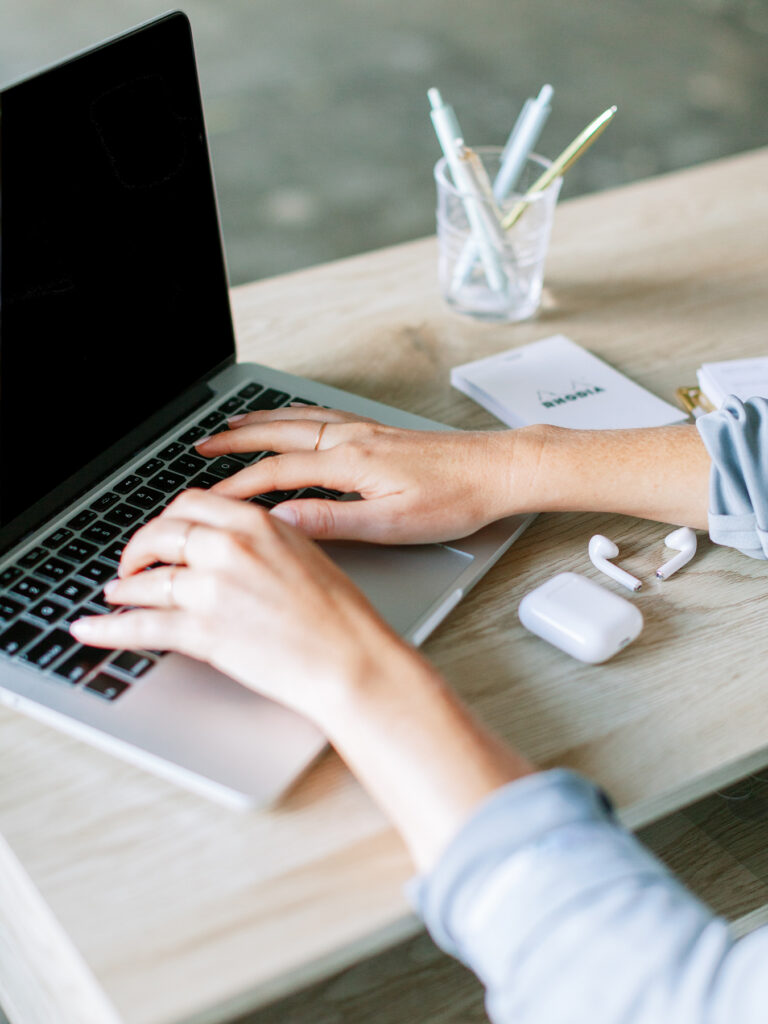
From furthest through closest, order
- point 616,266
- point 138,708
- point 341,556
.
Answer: point 616,266 < point 341,556 < point 138,708

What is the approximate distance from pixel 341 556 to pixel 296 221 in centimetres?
159

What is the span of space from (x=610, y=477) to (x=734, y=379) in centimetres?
22

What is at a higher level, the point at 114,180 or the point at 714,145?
the point at 114,180

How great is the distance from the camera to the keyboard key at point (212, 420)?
31.3 inches

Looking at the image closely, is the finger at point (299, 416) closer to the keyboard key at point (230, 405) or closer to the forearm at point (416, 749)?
the keyboard key at point (230, 405)

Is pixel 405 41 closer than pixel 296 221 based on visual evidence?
Yes

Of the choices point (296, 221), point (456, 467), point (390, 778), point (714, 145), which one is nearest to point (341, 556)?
point (456, 467)

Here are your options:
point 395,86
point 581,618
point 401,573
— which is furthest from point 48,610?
point 395,86

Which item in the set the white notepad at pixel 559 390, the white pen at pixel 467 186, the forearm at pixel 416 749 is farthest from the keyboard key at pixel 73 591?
the white pen at pixel 467 186

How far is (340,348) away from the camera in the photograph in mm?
975

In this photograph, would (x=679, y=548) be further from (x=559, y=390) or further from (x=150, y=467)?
(x=150, y=467)

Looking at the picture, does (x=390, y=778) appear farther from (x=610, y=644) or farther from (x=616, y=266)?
(x=616, y=266)

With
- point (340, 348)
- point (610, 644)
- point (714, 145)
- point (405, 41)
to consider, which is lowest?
point (714, 145)

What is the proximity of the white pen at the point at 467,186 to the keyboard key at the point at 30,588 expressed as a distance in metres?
0.57
